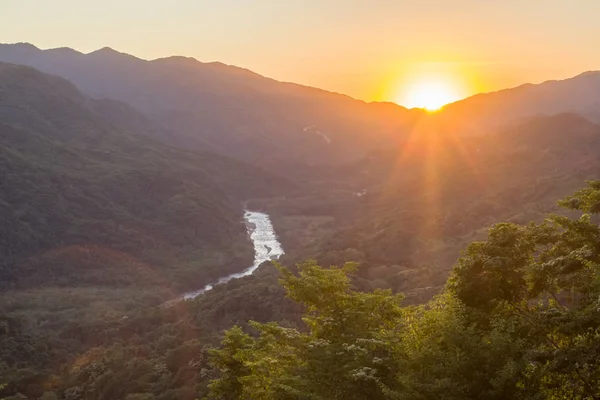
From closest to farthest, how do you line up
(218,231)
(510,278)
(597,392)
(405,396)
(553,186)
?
(597,392) < (405,396) < (510,278) < (553,186) < (218,231)

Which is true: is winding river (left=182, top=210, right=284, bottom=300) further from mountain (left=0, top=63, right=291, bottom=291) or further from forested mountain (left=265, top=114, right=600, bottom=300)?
forested mountain (left=265, top=114, right=600, bottom=300)

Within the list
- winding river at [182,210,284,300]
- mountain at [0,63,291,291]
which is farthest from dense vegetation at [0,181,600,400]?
mountain at [0,63,291,291]

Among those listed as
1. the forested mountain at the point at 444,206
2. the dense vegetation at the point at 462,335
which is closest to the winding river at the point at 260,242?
the forested mountain at the point at 444,206

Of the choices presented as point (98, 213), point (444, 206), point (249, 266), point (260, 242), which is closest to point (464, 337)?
point (444, 206)

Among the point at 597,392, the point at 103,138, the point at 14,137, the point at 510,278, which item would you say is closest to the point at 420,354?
the point at 597,392

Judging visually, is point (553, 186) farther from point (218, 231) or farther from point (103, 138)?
point (103, 138)

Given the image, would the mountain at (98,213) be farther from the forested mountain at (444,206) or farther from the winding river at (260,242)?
the forested mountain at (444,206)
